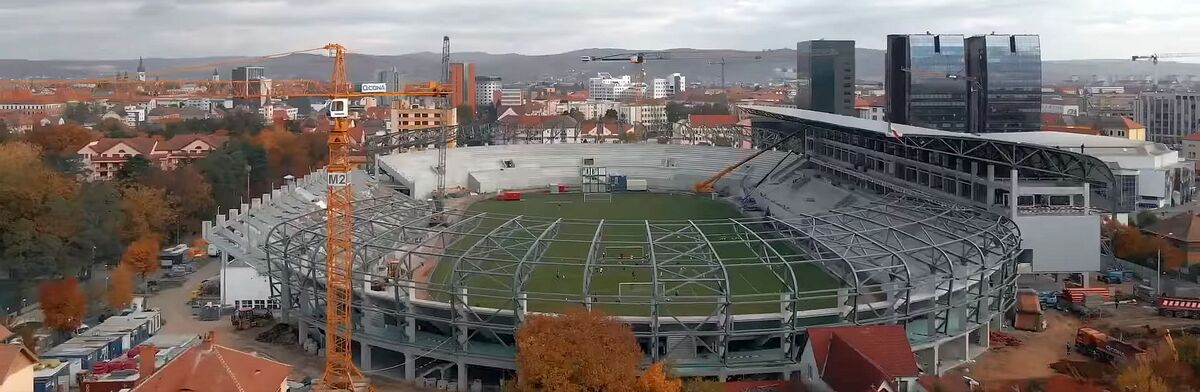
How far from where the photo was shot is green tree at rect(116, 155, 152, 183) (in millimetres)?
31703

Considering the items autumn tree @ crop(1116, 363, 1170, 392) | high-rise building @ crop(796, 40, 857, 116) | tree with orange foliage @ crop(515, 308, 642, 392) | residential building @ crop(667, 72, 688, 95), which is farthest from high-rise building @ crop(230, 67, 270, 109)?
residential building @ crop(667, 72, 688, 95)

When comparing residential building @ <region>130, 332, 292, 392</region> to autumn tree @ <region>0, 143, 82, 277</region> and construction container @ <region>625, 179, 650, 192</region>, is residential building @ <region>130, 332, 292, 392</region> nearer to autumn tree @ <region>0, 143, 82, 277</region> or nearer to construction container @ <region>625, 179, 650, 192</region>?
autumn tree @ <region>0, 143, 82, 277</region>

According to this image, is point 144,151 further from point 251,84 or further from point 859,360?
point 859,360

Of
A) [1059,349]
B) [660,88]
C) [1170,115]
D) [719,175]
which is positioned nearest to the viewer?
[1059,349]

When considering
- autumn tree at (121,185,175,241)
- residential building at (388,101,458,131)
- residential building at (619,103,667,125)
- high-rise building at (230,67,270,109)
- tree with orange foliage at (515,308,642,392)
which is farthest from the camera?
residential building at (619,103,667,125)

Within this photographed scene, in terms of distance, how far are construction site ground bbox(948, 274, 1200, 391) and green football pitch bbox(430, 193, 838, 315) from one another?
2884mm

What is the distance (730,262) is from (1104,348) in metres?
7.24

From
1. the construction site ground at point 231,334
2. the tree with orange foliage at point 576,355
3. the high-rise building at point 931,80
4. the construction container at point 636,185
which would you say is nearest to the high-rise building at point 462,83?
the construction container at point 636,185

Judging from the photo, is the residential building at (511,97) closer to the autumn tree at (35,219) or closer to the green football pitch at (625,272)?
the green football pitch at (625,272)

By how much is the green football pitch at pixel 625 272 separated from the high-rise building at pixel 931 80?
46.5ft

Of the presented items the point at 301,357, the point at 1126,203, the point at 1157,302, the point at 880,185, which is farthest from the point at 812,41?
the point at 301,357

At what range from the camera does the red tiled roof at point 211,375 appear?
38.7 feet

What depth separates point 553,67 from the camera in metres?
169

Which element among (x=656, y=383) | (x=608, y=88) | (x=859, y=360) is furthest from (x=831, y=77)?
(x=608, y=88)
